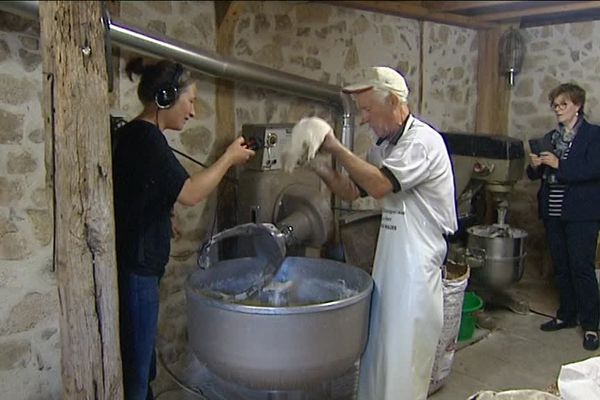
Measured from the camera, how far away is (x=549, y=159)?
10.7ft

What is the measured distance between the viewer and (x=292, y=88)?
108 inches

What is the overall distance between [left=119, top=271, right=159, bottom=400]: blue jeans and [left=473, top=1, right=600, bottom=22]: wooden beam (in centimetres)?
302

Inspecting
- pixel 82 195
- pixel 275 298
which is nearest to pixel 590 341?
pixel 275 298

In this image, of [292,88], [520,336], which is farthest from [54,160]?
[520,336]

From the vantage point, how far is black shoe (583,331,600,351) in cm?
311

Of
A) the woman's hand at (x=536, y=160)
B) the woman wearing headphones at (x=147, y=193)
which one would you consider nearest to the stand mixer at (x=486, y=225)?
the woman's hand at (x=536, y=160)

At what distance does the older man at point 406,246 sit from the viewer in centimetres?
191

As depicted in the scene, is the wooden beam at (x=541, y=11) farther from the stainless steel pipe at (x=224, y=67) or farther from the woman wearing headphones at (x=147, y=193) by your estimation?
the woman wearing headphones at (x=147, y=193)

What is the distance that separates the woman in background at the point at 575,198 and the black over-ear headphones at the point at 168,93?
7.42ft

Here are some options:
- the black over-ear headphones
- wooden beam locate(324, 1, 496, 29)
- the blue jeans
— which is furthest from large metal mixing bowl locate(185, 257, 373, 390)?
wooden beam locate(324, 1, 496, 29)

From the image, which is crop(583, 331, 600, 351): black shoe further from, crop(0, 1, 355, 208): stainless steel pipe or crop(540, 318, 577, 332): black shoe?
crop(0, 1, 355, 208): stainless steel pipe

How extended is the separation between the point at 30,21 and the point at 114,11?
35 centimetres

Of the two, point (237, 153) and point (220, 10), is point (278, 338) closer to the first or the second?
point (237, 153)

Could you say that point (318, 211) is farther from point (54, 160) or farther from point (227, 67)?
point (54, 160)
